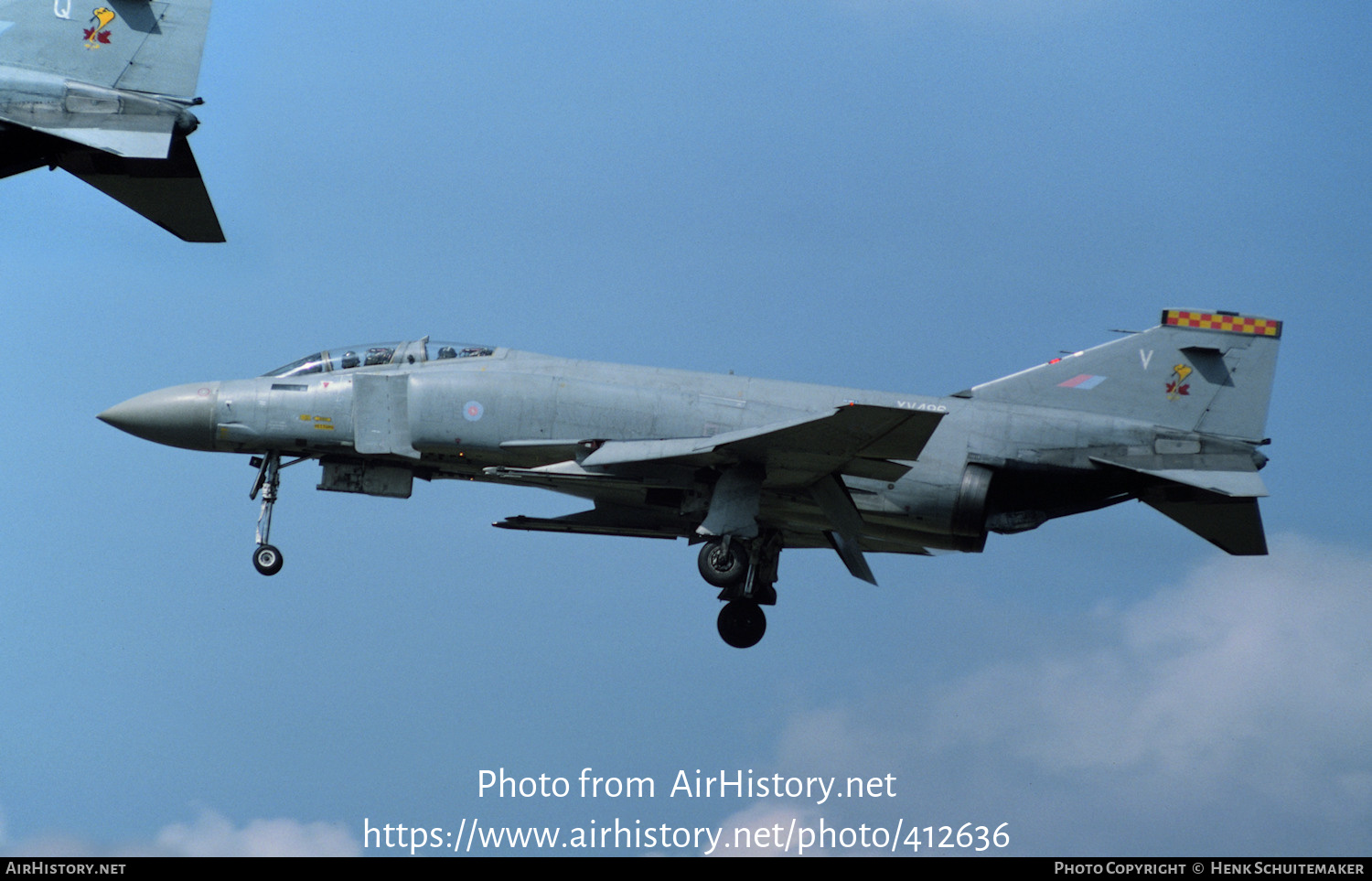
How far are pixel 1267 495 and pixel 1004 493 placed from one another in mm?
3582

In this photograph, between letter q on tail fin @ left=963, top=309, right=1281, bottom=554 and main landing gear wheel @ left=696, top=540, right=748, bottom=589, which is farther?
letter q on tail fin @ left=963, top=309, right=1281, bottom=554

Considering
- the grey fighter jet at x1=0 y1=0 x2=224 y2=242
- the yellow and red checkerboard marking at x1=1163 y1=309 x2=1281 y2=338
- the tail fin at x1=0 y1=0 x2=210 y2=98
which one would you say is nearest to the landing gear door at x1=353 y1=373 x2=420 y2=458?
the grey fighter jet at x1=0 y1=0 x2=224 y2=242

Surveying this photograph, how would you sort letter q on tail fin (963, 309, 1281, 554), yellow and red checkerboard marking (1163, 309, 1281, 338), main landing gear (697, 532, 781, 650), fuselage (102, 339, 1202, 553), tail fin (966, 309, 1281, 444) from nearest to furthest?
main landing gear (697, 532, 781, 650), fuselage (102, 339, 1202, 553), letter q on tail fin (963, 309, 1281, 554), tail fin (966, 309, 1281, 444), yellow and red checkerboard marking (1163, 309, 1281, 338)

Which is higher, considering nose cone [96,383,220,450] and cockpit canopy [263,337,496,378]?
cockpit canopy [263,337,496,378]

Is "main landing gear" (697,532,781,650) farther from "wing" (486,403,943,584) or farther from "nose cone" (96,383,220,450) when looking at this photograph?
"nose cone" (96,383,220,450)

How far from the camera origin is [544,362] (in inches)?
850

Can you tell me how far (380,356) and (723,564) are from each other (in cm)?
603

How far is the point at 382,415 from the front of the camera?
21234mm

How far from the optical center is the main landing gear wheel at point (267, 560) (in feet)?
70.1

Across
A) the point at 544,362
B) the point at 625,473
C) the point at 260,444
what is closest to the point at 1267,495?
the point at 625,473

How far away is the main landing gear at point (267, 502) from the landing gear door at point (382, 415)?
122 cm

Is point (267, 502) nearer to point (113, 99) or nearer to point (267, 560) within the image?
point (267, 560)

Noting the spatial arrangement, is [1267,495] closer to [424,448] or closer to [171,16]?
[424,448]

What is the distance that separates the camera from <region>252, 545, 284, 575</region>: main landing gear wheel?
21.4m
